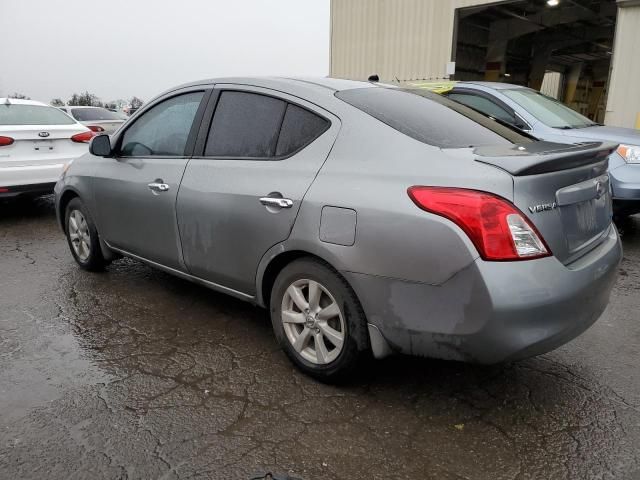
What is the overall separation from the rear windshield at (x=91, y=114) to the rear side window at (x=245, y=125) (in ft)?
36.3

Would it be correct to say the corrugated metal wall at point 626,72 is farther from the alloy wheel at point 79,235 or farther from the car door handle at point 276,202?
the alloy wheel at point 79,235

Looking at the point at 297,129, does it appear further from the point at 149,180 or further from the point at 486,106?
the point at 486,106

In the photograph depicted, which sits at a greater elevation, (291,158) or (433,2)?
(433,2)

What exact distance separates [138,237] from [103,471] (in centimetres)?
198

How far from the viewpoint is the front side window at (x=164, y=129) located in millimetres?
3498

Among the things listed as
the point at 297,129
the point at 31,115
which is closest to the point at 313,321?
the point at 297,129

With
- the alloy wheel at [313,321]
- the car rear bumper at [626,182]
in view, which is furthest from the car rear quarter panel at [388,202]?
the car rear bumper at [626,182]

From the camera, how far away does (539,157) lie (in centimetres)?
226

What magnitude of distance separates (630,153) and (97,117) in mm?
11883

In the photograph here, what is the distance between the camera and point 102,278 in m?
4.46

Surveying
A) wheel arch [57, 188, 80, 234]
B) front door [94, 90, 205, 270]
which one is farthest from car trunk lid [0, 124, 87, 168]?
front door [94, 90, 205, 270]

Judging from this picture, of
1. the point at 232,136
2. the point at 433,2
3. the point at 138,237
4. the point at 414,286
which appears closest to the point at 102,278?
the point at 138,237

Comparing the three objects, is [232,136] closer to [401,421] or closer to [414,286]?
[414,286]

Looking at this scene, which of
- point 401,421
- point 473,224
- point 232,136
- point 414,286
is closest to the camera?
point 473,224
